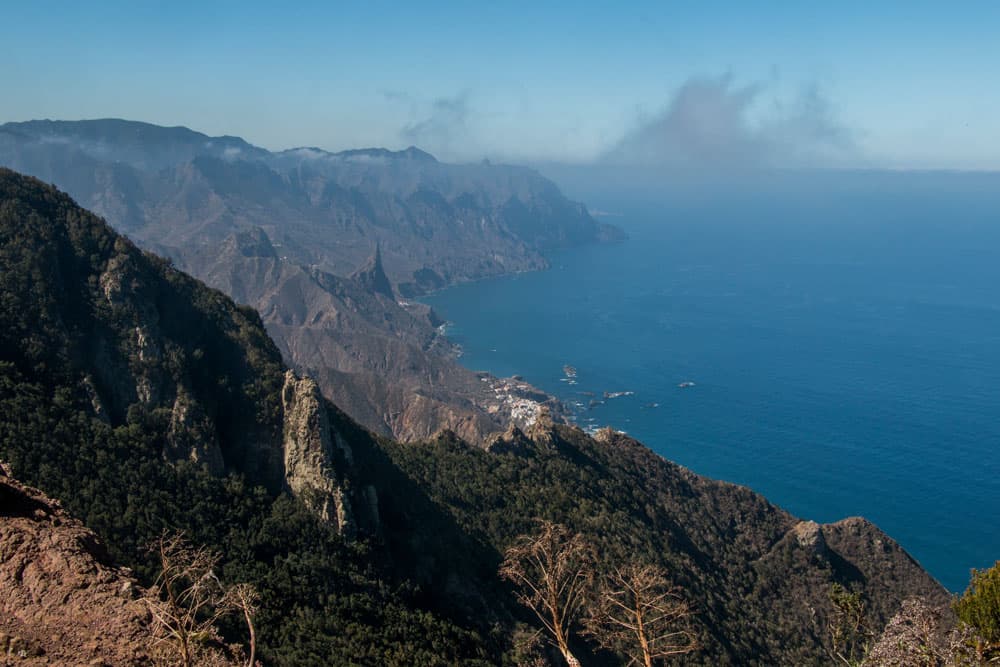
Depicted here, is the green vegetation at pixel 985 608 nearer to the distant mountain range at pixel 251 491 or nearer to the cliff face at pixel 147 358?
the distant mountain range at pixel 251 491

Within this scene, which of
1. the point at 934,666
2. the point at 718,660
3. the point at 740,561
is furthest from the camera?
the point at 740,561

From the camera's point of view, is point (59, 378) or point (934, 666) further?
point (59, 378)

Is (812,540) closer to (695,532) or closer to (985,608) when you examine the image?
(695,532)

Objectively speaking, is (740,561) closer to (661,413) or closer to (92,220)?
(92,220)

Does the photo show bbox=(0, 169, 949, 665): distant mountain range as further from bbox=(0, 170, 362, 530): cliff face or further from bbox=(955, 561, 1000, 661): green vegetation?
bbox=(955, 561, 1000, 661): green vegetation

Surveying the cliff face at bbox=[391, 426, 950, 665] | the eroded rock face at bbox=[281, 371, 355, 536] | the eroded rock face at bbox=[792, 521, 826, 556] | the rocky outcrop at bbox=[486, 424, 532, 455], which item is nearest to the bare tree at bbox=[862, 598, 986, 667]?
the eroded rock face at bbox=[281, 371, 355, 536]

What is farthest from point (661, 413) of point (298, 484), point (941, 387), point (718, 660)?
point (298, 484)
